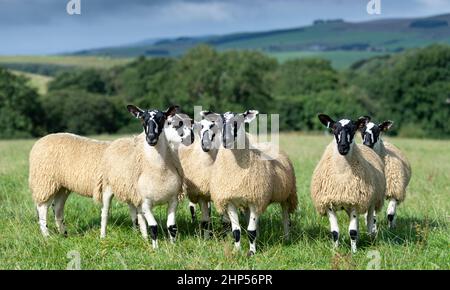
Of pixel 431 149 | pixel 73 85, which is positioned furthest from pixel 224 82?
pixel 431 149

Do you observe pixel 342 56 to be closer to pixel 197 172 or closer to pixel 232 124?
pixel 197 172

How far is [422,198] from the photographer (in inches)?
589

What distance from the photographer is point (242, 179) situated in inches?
370

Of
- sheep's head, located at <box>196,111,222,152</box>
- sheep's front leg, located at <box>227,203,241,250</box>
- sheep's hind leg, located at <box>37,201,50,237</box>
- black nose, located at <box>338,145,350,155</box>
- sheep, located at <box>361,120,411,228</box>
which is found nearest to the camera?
black nose, located at <box>338,145,350,155</box>

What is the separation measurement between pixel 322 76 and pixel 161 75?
24.4 meters

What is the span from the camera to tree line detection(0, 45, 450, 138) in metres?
71.4

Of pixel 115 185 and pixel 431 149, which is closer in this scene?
pixel 115 185

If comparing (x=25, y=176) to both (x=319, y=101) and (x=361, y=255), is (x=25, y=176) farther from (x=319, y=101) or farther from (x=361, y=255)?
(x=319, y=101)

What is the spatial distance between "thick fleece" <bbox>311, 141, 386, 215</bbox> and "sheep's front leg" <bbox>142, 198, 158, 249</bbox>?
2.52 metres

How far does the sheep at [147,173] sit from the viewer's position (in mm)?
9516

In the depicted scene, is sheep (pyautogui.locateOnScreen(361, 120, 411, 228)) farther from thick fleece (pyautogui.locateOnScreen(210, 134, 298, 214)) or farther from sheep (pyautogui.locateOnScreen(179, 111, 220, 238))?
sheep (pyautogui.locateOnScreen(179, 111, 220, 238))

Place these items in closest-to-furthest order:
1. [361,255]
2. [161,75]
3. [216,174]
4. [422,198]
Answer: [361,255]
[216,174]
[422,198]
[161,75]

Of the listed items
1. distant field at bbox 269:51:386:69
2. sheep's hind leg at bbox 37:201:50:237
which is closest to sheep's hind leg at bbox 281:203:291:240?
sheep's hind leg at bbox 37:201:50:237

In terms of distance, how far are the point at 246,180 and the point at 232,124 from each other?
2.90 feet
